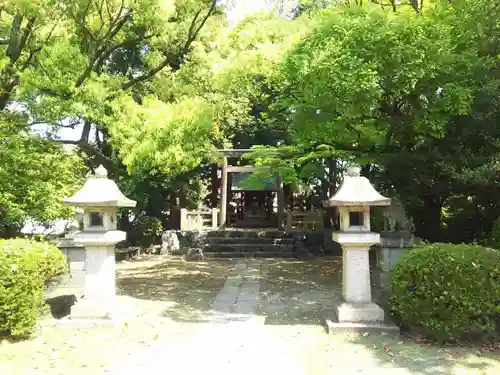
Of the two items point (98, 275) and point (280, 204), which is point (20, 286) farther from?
point (280, 204)

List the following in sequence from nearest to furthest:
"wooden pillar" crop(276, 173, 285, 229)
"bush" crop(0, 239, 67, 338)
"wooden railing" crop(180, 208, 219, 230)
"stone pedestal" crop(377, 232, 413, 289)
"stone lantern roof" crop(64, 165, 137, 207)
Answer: "bush" crop(0, 239, 67, 338)
"stone lantern roof" crop(64, 165, 137, 207)
"stone pedestal" crop(377, 232, 413, 289)
"wooden railing" crop(180, 208, 219, 230)
"wooden pillar" crop(276, 173, 285, 229)

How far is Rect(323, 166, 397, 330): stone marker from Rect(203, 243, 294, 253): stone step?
1045 centimetres

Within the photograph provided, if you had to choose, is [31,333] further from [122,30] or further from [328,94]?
[122,30]

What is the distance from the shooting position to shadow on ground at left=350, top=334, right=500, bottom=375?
5.02m

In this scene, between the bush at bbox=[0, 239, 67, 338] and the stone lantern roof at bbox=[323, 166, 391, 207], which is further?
the stone lantern roof at bbox=[323, 166, 391, 207]

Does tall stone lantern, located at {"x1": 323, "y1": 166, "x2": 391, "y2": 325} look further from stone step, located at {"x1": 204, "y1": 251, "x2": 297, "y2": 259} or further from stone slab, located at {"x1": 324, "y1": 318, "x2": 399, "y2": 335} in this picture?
stone step, located at {"x1": 204, "y1": 251, "x2": 297, "y2": 259}

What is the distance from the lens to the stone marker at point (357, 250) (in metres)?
6.56

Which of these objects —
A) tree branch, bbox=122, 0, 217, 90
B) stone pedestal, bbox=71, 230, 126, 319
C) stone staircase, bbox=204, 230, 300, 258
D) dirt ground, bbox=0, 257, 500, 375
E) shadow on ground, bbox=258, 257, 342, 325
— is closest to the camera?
dirt ground, bbox=0, 257, 500, 375

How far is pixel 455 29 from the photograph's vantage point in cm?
764

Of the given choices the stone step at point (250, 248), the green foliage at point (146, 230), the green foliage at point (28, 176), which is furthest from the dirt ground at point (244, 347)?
the green foliage at point (146, 230)

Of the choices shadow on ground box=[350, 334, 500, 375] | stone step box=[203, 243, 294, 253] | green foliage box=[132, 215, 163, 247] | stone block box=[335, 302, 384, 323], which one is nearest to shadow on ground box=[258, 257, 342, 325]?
Answer: stone block box=[335, 302, 384, 323]

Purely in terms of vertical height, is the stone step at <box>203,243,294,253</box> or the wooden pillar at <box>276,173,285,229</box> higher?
the wooden pillar at <box>276,173,285,229</box>

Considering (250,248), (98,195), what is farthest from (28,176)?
(250,248)

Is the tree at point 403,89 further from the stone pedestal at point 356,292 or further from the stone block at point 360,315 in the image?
the stone block at point 360,315
